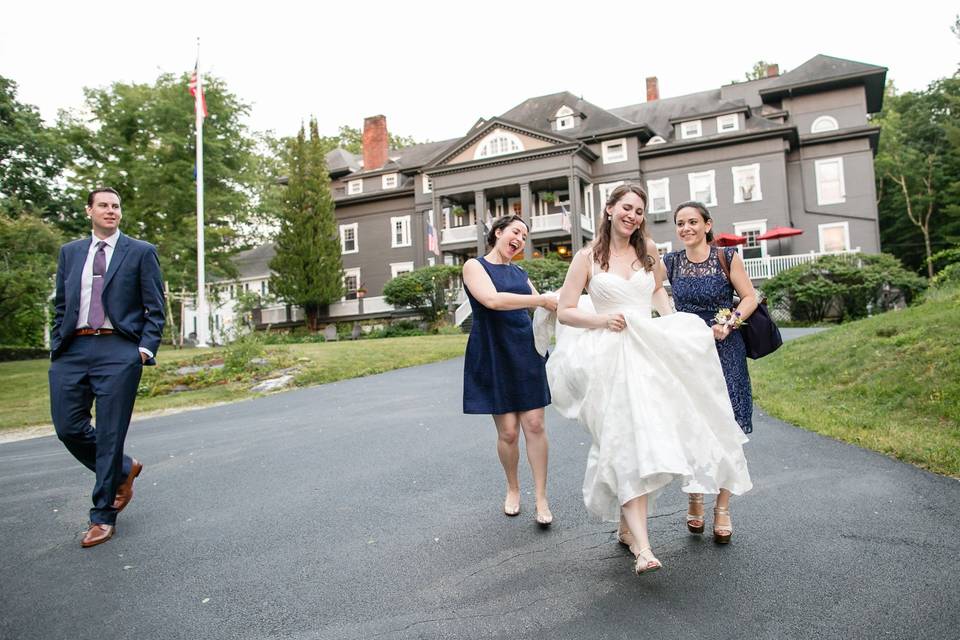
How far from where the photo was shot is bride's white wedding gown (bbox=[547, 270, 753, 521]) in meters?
3.36

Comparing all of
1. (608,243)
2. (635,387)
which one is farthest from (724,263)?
(635,387)

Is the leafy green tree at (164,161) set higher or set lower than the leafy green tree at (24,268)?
higher

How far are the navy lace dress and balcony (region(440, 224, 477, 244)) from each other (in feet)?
98.5

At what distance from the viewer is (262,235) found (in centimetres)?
4603

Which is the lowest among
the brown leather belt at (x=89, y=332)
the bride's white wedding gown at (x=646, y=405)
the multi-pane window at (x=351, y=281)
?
the bride's white wedding gown at (x=646, y=405)

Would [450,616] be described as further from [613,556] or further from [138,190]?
[138,190]

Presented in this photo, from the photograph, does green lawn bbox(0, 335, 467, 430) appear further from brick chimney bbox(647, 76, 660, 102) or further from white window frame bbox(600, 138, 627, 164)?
brick chimney bbox(647, 76, 660, 102)

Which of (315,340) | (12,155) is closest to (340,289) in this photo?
(315,340)

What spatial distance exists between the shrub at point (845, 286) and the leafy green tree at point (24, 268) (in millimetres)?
23644

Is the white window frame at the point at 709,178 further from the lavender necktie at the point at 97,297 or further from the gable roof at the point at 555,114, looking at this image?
the lavender necktie at the point at 97,297

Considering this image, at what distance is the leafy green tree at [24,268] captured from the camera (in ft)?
54.7

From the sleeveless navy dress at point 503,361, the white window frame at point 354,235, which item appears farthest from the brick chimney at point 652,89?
the sleeveless navy dress at point 503,361

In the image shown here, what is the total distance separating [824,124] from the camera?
32125 mm

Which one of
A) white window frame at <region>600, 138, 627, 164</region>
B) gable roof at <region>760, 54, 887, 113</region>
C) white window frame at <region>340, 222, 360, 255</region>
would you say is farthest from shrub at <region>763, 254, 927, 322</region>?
white window frame at <region>340, 222, 360, 255</region>
